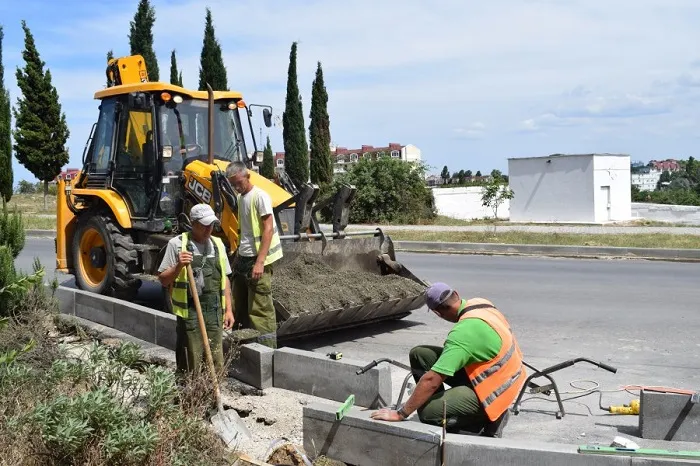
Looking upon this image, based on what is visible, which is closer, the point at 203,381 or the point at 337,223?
the point at 203,381

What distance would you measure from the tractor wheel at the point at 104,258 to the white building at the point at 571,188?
2798 centimetres

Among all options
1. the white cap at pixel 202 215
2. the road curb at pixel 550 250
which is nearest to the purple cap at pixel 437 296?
the white cap at pixel 202 215

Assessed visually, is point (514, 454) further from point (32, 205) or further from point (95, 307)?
point (32, 205)

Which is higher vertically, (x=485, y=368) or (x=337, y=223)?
(x=337, y=223)

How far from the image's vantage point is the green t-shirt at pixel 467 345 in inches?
192

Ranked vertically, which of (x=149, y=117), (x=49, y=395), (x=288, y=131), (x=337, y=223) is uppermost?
(x=288, y=131)

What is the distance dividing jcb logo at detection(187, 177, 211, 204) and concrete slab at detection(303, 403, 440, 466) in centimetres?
428

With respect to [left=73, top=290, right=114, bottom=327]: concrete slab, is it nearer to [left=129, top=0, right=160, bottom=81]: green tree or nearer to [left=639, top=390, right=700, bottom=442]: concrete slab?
[left=639, top=390, right=700, bottom=442]: concrete slab

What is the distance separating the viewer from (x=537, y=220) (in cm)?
3656

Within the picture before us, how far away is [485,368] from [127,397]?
2.34 m

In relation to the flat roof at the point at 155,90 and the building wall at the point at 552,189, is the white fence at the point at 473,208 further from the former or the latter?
the flat roof at the point at 155,90

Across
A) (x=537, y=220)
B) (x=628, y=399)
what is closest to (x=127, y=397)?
(x=628, y=399)

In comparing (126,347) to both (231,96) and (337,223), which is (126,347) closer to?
(337,223)

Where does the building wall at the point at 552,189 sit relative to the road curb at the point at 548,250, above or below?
above
